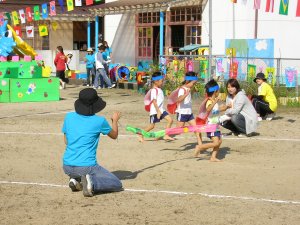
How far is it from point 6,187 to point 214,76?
493 inches

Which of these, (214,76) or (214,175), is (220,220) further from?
(214,76)

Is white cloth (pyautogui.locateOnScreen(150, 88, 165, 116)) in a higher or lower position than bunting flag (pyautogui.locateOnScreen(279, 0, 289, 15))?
lower

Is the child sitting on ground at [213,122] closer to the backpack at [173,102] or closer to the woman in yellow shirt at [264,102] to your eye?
the backpack at [173,102]

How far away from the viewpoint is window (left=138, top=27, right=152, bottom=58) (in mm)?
28859

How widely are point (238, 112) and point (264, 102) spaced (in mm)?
2905

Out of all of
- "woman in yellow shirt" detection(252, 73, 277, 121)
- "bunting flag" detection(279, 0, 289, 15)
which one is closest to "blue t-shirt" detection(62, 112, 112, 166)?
"woman in yellow shirt" detection(252, 73, 277, 121)

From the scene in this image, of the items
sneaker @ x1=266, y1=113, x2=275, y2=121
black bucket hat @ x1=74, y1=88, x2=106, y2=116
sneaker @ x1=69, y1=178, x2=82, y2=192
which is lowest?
sneaker @ x1=266, y1=113, x2=275, y2=121

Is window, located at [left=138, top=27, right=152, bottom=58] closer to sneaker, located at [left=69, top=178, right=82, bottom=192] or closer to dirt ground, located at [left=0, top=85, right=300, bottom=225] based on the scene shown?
dirt ground, located at [left=0, top=85, right=300, bottom=225]

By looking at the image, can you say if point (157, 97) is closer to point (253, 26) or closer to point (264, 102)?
point (264, 102)

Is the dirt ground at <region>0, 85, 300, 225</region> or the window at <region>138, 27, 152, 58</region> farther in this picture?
the window at <region>138, 27, 152, 58</region>

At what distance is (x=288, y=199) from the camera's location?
7695mm

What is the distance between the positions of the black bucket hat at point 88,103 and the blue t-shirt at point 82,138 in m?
0.08

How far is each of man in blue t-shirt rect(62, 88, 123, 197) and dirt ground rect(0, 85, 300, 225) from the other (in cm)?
16

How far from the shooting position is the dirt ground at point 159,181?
6.97 meters
